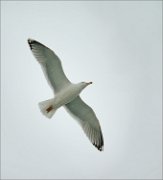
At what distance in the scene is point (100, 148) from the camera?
57.7ft

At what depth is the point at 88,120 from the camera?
17609 mm

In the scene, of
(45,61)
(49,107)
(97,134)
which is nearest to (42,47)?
(45,61)

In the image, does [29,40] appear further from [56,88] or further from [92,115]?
[92,115]

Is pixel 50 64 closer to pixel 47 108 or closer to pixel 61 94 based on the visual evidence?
pixel 61 94

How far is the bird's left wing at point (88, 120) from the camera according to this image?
57.4 ft

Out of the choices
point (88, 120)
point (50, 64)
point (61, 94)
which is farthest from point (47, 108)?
point (88, 120)

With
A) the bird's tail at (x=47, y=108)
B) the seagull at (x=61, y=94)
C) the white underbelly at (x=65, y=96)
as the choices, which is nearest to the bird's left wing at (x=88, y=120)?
the seagull at (x=61, y=94)

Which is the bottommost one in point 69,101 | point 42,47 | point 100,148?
point 100,148

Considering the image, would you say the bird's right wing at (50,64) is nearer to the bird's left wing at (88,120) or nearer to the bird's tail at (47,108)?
the bird's tail at (47,108)

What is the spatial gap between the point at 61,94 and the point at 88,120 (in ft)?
3.89

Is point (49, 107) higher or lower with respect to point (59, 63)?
lower

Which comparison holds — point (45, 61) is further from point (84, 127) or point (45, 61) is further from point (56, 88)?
point (84, 127)

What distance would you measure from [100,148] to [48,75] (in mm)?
2262

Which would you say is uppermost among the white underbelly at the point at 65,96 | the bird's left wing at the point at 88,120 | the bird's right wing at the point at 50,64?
the bird's right wing at the point at 50,64
